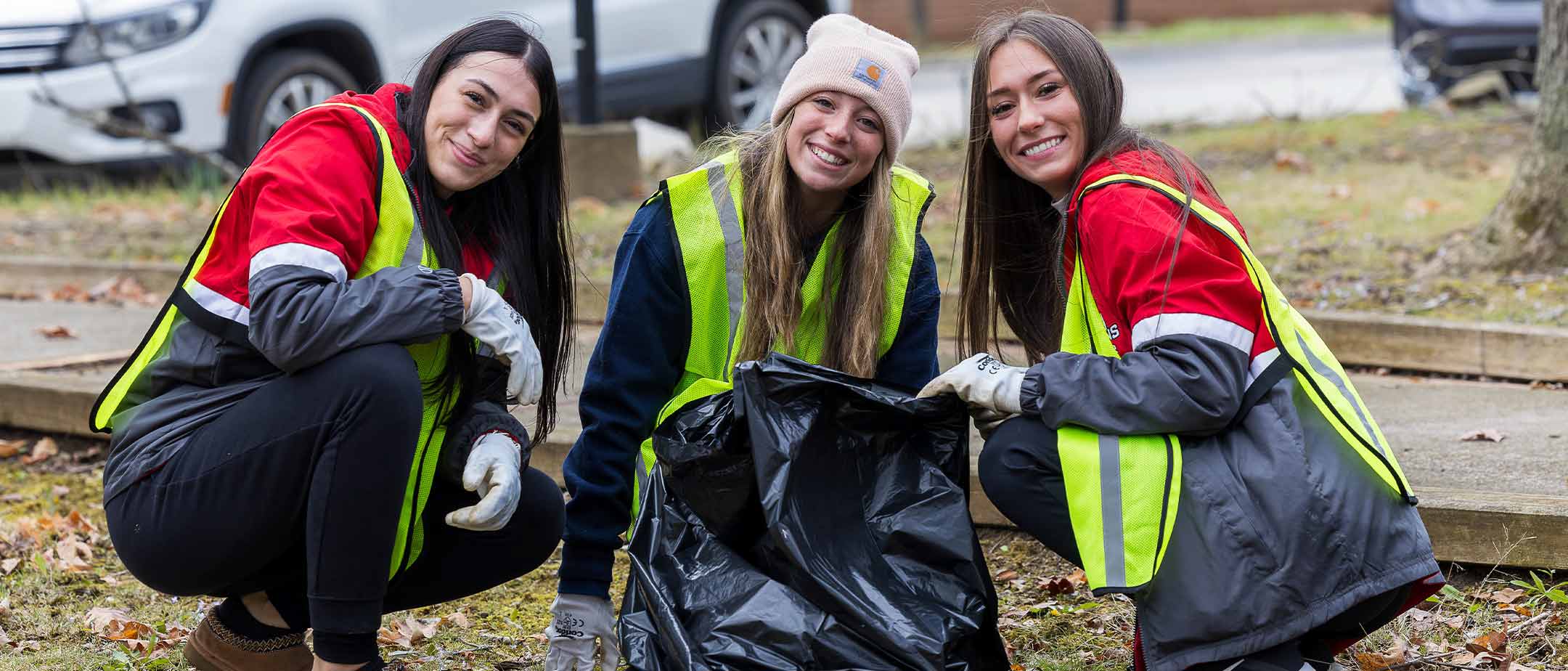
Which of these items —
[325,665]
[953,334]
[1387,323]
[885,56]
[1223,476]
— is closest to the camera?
[1223,476]

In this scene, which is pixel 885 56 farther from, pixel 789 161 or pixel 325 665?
pixel 325 665

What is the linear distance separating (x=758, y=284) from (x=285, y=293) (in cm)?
82

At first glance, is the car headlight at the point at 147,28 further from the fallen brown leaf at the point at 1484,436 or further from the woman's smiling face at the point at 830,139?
the fallen brown leaf at the point at 1484,436

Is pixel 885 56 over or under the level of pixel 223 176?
over

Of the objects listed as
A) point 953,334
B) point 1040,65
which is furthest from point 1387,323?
point 1040,65

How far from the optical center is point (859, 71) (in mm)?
2711

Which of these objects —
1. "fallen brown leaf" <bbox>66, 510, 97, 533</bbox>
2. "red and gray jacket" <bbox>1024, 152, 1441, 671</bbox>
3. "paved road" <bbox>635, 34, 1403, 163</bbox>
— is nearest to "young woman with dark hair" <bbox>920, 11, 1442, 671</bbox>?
"red and gray jacket" <bbox>1024, 152, 1441, 671</bbox>

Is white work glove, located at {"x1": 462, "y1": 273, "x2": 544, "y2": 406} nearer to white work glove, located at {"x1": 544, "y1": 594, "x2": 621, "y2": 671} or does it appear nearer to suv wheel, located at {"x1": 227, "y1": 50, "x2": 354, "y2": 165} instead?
white work glove, located at {"x1": 544, "y1": 594, "x2": 621, "y2": 671}

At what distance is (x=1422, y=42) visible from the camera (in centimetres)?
891

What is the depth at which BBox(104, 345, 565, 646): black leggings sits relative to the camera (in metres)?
2.36

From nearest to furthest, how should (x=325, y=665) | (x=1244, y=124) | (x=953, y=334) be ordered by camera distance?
(x=325, y=665)
(x=953, y=334)
(x=1244, y=124)

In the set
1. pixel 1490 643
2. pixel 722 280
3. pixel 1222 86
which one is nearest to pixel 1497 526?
pixel 1490 643

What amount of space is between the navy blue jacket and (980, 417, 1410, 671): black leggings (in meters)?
0.61

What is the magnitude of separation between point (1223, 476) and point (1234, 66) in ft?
45.2
